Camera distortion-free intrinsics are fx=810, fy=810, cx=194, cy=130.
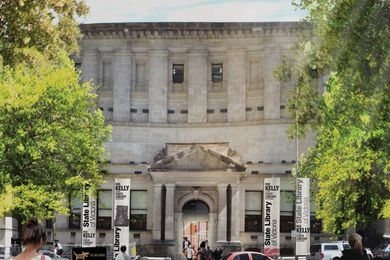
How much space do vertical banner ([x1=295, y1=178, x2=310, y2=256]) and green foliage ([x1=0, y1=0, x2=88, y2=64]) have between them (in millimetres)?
18343

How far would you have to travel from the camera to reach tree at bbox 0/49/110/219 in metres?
42.1

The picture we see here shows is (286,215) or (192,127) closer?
(286,215)

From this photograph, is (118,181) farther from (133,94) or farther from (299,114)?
(133,94)

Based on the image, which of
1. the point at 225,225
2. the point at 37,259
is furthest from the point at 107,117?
the point at 37,259

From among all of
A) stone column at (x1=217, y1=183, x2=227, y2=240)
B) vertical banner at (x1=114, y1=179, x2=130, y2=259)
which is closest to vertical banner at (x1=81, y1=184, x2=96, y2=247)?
vertical banner at (x1=114, y1=179, x2=130, y2=259)

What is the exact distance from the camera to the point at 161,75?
6950cm

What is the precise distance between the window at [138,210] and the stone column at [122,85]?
656 cm

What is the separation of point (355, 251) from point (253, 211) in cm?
5412

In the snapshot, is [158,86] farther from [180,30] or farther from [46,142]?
[46,142]

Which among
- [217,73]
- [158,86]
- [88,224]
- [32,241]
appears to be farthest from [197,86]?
[32,241]

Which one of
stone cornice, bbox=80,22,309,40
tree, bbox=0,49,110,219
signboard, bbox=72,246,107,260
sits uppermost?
stone cornice, bbox=80,22,309,40

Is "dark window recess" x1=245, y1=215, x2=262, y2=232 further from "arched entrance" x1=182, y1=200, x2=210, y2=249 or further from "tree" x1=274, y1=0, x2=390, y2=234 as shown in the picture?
"tree" x1=274, y1=0, x2=390, y2=234

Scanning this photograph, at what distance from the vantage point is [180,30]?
69.3m

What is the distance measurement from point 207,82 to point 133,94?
643 centimetres
